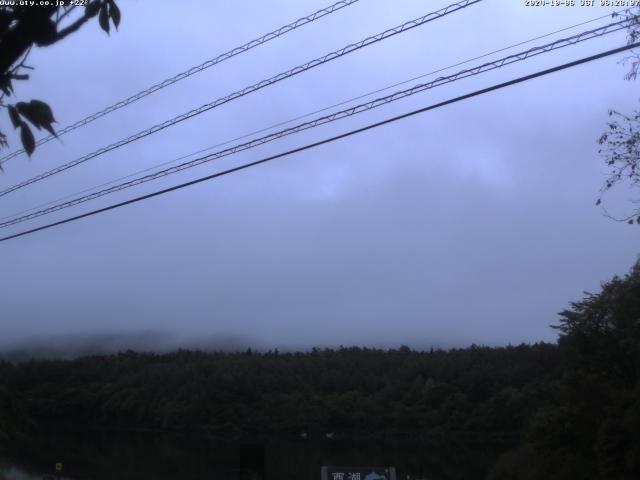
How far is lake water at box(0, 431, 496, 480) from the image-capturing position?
180ft

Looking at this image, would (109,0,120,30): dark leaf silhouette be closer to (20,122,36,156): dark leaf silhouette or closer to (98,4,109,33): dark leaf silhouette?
(98,4,109,33): dark leaf silhouette

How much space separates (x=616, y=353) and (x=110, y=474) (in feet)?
125

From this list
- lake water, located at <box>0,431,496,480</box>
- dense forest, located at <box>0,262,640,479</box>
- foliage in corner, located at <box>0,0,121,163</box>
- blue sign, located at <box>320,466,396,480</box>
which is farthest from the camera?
dense forest, located at <box>0,262,640,479</box>

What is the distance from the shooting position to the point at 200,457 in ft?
237

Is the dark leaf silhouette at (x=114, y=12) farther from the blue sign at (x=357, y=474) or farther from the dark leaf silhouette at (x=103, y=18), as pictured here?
the blue sign at (x=357, y=474)

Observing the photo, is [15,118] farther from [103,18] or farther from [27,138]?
[103,18]

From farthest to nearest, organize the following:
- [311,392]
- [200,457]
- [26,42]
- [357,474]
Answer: [311,392] < [200,457] < [357,474] < [26,42]

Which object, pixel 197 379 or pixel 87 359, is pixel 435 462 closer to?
pixel 197 379

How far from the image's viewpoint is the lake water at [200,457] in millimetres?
54719

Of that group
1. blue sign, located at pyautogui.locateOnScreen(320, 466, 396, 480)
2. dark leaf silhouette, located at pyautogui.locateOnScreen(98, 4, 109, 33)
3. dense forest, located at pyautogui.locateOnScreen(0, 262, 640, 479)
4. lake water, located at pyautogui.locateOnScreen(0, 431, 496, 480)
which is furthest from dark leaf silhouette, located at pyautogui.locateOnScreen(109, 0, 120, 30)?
dense forest, located at pyautogui.locateOnScreen(0, 262, 640, 479)

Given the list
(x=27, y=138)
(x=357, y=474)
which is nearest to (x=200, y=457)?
(x=357, y=474)

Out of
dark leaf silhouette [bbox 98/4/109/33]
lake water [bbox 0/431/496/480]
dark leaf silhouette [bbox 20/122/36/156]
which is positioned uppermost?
dark leaf silhouette [bbox 98/4/109/33]

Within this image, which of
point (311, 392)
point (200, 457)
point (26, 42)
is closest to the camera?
point (26, 42)

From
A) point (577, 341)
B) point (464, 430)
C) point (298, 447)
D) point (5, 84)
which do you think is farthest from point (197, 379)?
point (5, 84)
